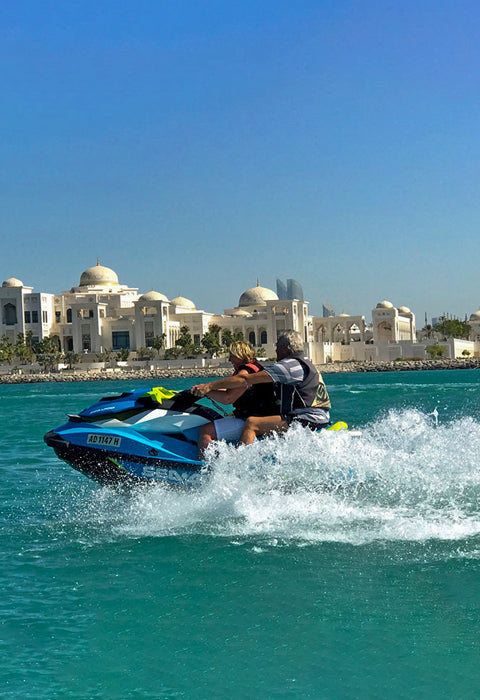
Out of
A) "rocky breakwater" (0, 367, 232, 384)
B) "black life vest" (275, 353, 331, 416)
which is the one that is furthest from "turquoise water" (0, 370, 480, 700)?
"rocky breakwater" (0, 367, 232, 384)

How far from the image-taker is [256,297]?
126 metres

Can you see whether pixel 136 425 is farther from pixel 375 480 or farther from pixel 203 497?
pixel 375 480

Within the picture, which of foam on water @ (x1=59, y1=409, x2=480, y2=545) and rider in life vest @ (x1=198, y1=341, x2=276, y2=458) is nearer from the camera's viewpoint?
foam on water @ (x1=59, y1=409, x2=480, y2=545)

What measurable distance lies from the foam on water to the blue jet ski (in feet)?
0.69

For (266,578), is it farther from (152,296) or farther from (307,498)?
(152,296)

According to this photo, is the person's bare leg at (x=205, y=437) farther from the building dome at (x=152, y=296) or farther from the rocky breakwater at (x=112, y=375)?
the building dome at (x=152, y=296)

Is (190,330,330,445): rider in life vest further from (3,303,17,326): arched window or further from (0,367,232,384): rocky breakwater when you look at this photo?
(3,303,17,326): arched window

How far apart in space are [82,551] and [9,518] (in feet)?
6.86

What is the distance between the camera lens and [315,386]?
7.81 metres

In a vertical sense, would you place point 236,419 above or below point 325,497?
above

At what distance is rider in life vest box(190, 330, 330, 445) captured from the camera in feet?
25.0

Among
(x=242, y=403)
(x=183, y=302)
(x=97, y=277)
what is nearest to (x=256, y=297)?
(x=183, y=302)

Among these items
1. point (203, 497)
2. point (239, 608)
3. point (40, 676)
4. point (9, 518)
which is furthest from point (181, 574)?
point (9, 518)

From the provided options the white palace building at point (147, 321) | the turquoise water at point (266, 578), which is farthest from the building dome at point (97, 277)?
the turquoise water at point (266, 578)
